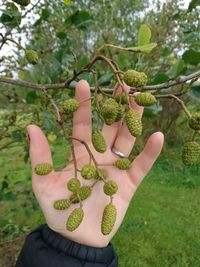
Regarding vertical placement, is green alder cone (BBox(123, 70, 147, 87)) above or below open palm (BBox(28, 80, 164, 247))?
above

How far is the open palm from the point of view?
124 cm

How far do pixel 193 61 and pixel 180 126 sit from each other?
578cm

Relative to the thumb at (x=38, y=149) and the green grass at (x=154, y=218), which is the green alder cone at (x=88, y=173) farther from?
the green grass at (x=154, y=218)

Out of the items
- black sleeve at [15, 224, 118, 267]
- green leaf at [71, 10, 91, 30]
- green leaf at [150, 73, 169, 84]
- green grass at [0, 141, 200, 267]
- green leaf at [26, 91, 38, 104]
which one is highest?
green leaf at [71, 10, 91, 30]

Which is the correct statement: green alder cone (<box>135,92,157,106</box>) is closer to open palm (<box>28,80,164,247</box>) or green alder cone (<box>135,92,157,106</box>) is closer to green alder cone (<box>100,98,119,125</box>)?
green alder cone (<box>100,98,119,125</box>)

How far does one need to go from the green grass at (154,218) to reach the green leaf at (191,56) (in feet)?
5.56

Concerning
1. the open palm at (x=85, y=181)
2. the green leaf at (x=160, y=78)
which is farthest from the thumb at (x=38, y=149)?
the green leaf at (x=160, y=78)

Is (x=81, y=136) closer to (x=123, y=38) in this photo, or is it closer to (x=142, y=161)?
(x=142, y=161)

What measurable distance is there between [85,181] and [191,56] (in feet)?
1.62

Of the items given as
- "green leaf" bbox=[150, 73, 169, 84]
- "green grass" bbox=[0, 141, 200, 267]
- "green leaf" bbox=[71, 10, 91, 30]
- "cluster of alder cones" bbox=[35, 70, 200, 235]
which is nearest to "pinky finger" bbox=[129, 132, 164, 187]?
"green leaf" bbox=[150, 73, 169, 84]

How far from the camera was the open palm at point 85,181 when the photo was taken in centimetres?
124

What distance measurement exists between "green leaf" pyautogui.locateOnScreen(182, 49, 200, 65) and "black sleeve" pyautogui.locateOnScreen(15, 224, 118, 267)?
676 mm

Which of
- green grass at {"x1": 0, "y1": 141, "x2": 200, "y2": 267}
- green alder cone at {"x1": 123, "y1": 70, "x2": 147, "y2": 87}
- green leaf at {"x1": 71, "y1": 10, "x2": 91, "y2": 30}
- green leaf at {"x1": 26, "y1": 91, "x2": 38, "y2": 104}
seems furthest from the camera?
green grass at {"x1": 0, "y1": 141, "x2": 200, "y2": 267}

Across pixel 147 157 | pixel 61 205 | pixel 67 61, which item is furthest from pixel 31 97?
pixel 61 205
